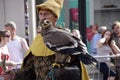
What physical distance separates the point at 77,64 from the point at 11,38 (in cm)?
509

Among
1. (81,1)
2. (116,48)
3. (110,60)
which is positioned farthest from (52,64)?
(81,1)

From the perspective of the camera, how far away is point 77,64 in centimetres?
375

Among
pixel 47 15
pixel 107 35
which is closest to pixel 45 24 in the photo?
pixel 47 15

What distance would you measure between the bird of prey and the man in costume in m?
0.09

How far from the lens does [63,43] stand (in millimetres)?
3666

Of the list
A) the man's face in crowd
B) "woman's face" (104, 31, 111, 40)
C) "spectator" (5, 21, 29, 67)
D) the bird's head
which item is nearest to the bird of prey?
the bird's head

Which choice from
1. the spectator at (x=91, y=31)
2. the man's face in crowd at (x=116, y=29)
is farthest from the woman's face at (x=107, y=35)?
the spectator at (x=91, y=31)

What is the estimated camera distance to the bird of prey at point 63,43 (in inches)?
144

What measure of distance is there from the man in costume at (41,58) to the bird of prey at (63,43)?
9cm

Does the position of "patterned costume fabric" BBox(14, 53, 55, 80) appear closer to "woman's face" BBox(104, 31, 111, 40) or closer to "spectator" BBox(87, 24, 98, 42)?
"woman's face" BBox(104, 31, 111, 40)

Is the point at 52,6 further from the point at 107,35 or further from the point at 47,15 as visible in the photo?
the point at 107,35

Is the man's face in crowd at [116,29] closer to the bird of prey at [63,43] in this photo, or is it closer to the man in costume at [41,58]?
the man in costume at [41,58]

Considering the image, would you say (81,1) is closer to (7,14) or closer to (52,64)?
(7,14)

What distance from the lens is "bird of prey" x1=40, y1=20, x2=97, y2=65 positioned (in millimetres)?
3648
